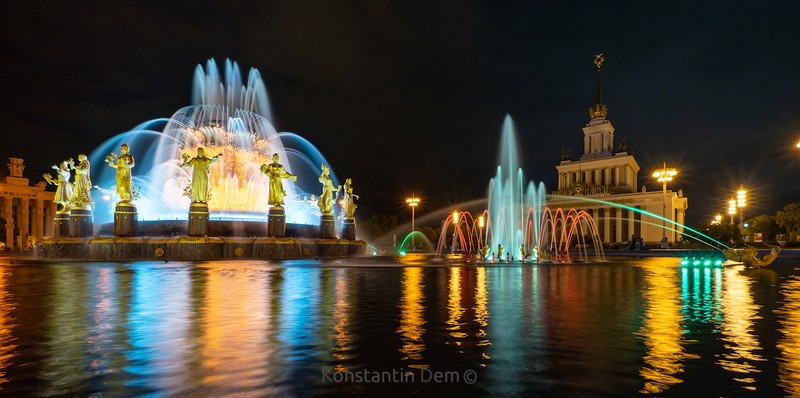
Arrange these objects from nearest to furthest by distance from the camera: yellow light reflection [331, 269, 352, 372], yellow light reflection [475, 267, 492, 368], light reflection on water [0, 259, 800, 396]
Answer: light reflection on water [0, 259, 800, 396] → yellow light reflection [331, 269, 352, 372] → yellow light reflection [475, 267, 492, 368]

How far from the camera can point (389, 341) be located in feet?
22.9

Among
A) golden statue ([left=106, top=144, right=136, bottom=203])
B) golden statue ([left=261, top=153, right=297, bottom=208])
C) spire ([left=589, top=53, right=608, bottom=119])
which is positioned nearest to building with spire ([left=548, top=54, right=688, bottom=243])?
spire ([left=589, top=53, right=608, bottom=119])

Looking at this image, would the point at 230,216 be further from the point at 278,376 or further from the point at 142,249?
the point at 278,376

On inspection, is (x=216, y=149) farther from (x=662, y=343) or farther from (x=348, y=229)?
(x=662, y=343)

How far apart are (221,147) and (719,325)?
32428mm

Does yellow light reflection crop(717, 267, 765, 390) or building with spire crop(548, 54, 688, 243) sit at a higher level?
building with spire crop(548, 54, 688, 243)

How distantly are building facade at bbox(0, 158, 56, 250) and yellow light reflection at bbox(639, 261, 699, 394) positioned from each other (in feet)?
305

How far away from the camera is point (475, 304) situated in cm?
1077

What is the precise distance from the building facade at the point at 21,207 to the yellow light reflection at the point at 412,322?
8836 centimetres

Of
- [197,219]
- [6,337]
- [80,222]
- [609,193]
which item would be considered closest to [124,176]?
[80,222]

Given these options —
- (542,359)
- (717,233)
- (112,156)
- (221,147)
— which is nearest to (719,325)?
(542,359)

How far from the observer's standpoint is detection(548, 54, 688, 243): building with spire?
277ft

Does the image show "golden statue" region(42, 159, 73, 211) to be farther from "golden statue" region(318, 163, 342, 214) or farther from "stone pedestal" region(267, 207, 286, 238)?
"golden statue" region(318, 163, 342, 214)

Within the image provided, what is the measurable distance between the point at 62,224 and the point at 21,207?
240 feet
